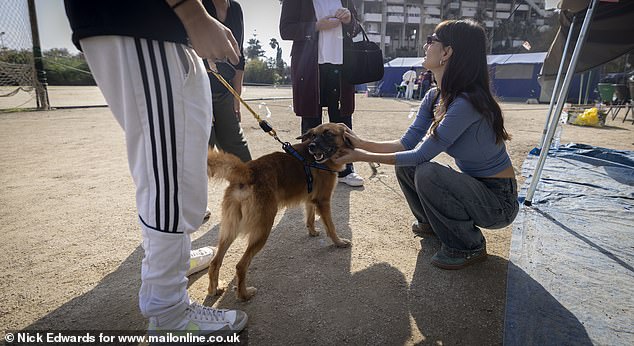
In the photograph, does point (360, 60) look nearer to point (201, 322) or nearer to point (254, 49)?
point (201, 322)

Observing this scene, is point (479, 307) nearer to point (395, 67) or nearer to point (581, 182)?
point (581, 182)

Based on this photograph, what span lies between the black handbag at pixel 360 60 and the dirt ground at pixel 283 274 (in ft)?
4.75

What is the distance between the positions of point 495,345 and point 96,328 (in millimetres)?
2280

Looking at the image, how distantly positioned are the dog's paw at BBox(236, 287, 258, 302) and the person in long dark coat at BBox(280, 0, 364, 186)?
230 centimetres

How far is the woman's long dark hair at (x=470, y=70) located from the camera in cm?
246

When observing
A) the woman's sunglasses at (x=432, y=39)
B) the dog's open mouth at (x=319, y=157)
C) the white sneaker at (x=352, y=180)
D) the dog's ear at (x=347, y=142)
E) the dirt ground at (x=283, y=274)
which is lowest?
the dirt ground at (x=283, y=274)

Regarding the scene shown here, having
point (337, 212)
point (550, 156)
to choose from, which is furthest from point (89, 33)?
point (550, 156)

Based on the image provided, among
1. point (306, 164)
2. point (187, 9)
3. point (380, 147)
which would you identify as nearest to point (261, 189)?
point (306, 164)

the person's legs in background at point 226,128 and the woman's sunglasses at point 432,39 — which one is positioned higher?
the woman's sunglasses at point 432,39

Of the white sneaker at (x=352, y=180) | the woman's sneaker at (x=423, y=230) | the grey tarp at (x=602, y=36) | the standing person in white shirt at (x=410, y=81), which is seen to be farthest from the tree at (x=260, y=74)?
the woman's sneaker at (x=423, y=230)

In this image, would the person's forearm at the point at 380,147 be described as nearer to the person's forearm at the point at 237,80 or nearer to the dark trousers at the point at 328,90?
the dark trousers at the point at 328,90

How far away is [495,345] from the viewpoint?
186 cm

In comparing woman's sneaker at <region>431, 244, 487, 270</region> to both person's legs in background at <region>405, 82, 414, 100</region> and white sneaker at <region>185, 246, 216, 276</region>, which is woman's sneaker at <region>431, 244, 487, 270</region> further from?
person's legs in background at <region>405, 82, 414, 100</region>

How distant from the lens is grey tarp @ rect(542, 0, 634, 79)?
4574 mm
